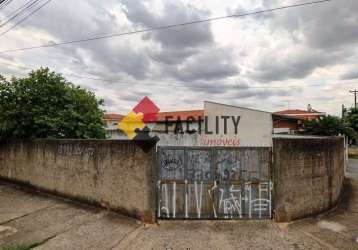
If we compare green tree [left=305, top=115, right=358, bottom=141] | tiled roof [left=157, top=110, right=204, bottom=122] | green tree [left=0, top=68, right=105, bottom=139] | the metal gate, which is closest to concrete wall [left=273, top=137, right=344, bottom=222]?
the metal gate

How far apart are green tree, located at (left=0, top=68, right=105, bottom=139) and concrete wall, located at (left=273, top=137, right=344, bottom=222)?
24.0 ft

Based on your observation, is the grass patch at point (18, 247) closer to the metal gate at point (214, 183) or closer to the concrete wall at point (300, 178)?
the metal gate at point (214, 183)

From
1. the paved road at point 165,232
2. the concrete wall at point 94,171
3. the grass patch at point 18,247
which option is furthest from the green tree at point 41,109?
the grass patch at point 18,247

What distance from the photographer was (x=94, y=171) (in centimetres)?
656

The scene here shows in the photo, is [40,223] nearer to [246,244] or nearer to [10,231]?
[10,231]

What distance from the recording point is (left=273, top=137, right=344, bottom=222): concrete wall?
17.9 ft

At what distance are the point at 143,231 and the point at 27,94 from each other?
22.6ft

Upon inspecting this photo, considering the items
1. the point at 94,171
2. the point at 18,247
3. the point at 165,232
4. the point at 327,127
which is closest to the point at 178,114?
the point at 327,127

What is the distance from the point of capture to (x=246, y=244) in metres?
4.55

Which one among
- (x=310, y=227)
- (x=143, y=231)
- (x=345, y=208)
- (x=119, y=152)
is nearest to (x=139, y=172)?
(x=119, y=152)

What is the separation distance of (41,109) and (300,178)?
852 centimetres

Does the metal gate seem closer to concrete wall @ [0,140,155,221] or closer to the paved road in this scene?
the paved road

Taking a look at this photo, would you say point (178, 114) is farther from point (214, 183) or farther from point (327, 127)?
point (214, 183)

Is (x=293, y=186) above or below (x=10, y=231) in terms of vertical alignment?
above
